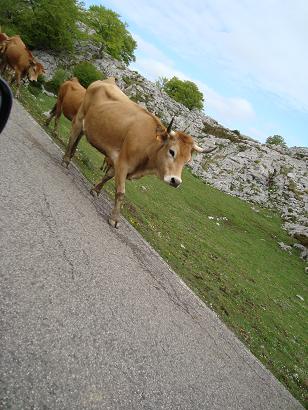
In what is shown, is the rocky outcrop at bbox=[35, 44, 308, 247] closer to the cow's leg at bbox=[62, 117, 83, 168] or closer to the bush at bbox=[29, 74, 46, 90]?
the bush at bbox=[29, 74, 46, 90]

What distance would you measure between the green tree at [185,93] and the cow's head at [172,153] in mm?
113700

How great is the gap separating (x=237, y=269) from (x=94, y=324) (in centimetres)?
1307

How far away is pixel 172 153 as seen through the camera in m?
10.4

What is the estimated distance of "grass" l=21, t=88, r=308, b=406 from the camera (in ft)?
34.8

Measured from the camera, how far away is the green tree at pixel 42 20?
60.2 metres

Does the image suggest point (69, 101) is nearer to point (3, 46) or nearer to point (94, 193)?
point (3, 46)

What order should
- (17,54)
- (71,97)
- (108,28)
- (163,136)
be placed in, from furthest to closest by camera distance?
(108,28) → (17,54) → (71,97) → (163,136)

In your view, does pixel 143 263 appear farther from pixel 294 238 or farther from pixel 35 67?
pixel 294 238

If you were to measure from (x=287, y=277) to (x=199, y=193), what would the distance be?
14.0m

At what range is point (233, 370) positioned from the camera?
7230 millimetres

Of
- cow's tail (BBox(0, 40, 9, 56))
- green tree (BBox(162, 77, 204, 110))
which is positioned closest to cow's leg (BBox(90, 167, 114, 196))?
cow's tail (BBox(0, 40, 9, 56))

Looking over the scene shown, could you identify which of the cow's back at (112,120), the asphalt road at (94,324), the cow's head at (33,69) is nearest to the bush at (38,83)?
the cow's head at (33,69)

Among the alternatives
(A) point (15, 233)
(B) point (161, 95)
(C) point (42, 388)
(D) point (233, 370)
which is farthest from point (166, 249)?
(B) point (161, 95)

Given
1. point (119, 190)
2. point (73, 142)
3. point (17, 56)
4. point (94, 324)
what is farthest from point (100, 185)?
point (17, 56)
